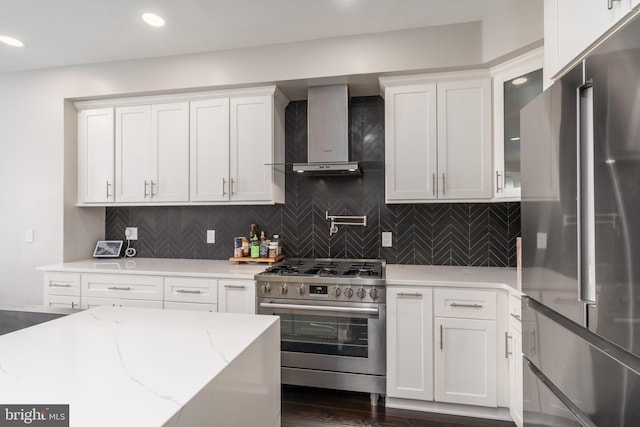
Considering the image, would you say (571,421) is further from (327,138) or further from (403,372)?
(327,138)

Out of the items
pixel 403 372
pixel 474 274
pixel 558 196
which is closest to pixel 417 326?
pixel 403 372

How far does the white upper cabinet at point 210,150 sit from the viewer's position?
2.76 metres

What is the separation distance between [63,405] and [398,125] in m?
2.41

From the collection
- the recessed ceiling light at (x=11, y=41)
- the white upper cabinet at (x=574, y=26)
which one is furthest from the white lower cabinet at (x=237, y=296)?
the recessed ceiling light at (x=11, y=41)

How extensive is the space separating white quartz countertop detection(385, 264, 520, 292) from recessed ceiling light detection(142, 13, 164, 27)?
2420mm

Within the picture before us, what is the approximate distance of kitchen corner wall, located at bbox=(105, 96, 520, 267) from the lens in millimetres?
2660

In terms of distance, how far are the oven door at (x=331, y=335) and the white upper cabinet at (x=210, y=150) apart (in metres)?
1.09

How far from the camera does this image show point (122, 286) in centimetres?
254

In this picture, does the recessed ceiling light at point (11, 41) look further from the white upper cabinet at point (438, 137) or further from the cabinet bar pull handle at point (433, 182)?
the cabinet bar pull handle at point (433, 182)

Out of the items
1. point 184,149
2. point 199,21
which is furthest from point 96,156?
point 199,21

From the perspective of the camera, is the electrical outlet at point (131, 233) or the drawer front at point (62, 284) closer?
the drawer front at point (62, 284)

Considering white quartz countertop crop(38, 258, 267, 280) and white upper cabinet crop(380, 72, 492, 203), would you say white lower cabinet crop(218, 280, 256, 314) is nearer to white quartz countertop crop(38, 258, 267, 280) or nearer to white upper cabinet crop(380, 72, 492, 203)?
white quartz countertop crop(38, 258, 267, 280)

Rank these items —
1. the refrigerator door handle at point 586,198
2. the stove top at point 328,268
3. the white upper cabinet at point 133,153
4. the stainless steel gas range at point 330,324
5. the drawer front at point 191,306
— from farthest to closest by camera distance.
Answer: the white upper cabinet at point 133,153 < the drawer front at point 191,306 < the stove top at point 328,268 < the stainless steel gas range at point 330,324 < the refrigerator door handle at point 586,198

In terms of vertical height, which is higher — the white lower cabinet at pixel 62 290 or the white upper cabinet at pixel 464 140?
the white upper cabinet at pixel 464 140
